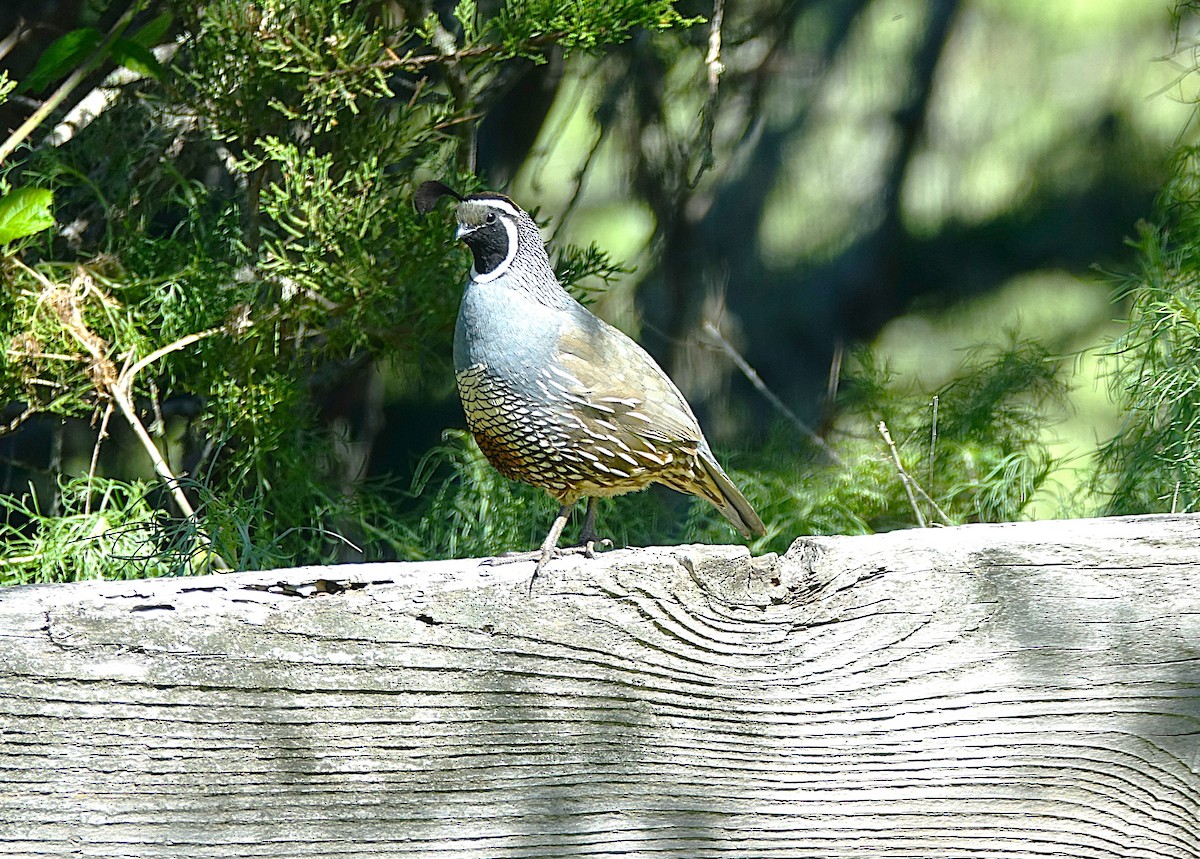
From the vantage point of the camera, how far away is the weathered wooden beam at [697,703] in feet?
3.64

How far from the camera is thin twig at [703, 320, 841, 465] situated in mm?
3086

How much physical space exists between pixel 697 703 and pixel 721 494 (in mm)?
1538

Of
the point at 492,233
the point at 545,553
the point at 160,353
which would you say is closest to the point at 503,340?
the point at 492,233

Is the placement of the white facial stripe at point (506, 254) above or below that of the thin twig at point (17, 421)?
above

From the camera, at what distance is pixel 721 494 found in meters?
2.68

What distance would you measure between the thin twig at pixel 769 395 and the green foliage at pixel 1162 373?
2.19ft

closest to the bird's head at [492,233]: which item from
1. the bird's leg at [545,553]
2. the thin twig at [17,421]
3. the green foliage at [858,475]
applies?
the bird's leg at [545,553]

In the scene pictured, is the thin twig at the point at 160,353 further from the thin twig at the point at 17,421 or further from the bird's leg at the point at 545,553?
the bird's leg at the point at 545,553

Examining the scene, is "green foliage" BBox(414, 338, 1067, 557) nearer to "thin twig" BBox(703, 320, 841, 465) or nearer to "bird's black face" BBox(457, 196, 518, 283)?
"thin twig" BBox(703, 320, 841, 465)

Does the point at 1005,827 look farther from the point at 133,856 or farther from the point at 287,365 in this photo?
the point at 287,365

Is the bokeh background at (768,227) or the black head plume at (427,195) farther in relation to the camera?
the bokeh background at (768,227)

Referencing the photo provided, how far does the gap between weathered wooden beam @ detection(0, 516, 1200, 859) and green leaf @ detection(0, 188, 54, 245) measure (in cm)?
62

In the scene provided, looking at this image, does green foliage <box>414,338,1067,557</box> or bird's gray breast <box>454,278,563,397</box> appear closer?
bird's gray breast <box>454,278,563,397</box>

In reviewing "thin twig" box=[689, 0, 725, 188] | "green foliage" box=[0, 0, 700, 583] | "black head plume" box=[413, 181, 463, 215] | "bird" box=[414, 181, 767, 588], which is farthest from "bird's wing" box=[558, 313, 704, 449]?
"thin twig" box=[689, 0, 725, 188]
